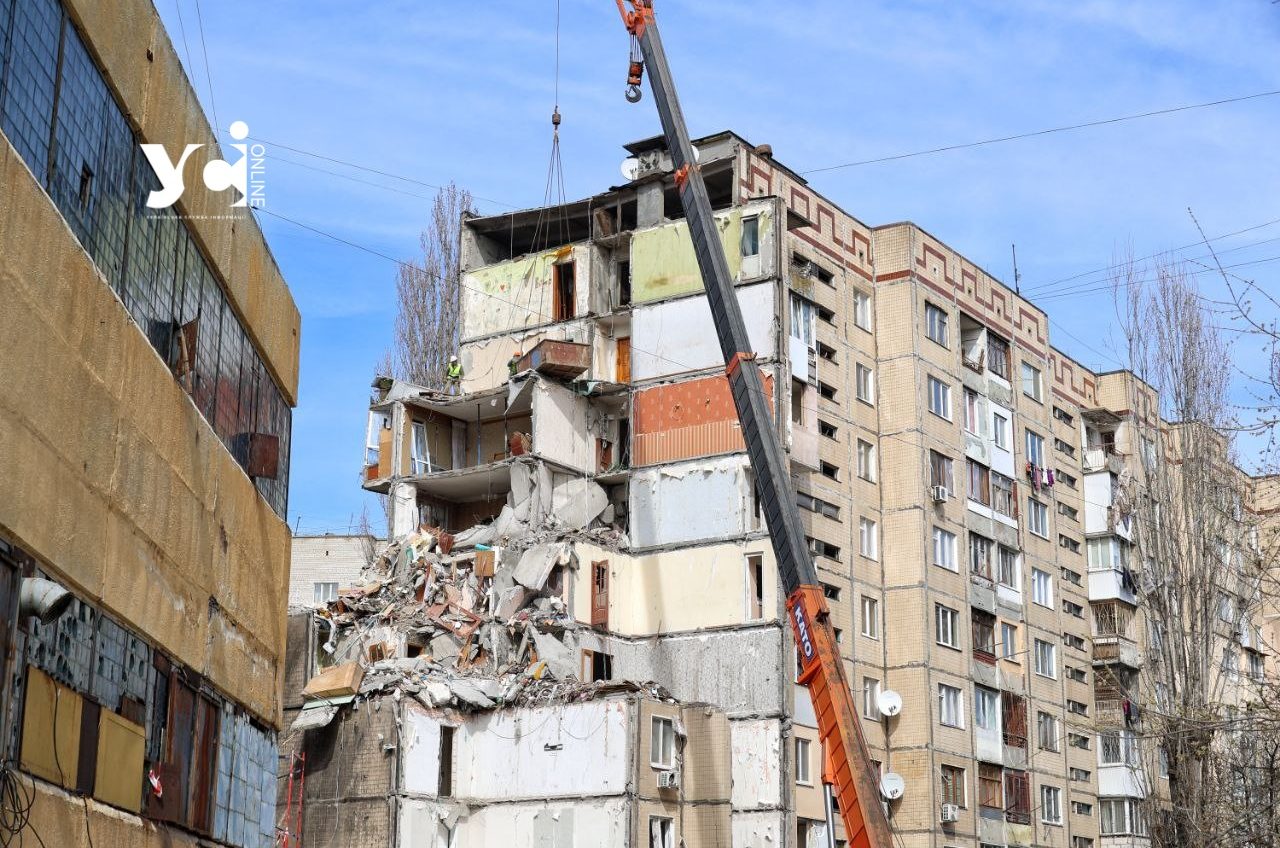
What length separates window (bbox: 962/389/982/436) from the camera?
52.3 m

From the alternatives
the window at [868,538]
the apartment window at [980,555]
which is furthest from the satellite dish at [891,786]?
the apartment window at [980,555]

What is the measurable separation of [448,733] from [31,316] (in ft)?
92.8

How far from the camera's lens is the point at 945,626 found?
48.2 m

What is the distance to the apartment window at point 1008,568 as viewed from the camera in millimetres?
52375

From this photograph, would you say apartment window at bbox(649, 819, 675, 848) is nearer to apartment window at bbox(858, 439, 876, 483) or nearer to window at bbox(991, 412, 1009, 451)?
apartment window at bbox(858, 439, 876, 483)

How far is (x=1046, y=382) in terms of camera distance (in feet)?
191

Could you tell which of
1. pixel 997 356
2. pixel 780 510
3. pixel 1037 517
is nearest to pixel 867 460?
pixel 997 356

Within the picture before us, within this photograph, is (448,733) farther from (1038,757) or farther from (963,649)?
(1038,757)

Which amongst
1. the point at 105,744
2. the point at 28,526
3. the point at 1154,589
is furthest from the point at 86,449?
the point at 1154,589

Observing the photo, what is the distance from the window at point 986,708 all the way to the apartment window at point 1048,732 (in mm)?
3271

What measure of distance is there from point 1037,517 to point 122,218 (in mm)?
45778

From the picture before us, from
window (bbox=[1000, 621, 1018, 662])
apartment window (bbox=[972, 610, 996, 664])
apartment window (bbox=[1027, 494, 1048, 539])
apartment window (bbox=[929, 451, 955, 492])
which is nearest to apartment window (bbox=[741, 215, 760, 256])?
apartment window (bbox=[929, 451, 955, 492])

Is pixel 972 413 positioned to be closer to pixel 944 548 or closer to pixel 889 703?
pixel 944 548

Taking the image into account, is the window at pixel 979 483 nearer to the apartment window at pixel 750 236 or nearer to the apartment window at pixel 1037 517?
the apartment window at pixel 1037 517
